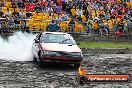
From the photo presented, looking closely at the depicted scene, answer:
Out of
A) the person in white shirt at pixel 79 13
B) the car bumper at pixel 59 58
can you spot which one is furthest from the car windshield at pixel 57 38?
the person in white shirt at pixel 79 13

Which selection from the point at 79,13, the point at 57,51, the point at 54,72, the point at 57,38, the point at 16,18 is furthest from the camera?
the point at 79,13

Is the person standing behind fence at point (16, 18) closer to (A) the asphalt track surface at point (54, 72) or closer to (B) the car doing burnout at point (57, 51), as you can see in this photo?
(A) the asphalt track surface at point (54, 72)

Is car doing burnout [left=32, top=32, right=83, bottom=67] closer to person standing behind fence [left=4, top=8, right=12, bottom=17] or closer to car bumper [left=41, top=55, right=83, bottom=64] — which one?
car bumper [left=41, top=55, right=83, bottom=64]

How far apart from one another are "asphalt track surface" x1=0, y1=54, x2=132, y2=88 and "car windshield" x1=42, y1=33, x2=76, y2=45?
3.61 ft

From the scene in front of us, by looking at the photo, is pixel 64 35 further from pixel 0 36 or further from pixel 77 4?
pixel 77 4

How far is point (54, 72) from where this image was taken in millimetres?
17250

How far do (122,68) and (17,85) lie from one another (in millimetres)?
7053

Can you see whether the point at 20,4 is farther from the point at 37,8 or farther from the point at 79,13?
the point at 79,13

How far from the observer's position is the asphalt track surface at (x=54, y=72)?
1404 cm

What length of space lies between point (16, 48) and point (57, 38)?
173 inches

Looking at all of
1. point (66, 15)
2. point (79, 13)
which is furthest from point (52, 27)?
point (79, 13)

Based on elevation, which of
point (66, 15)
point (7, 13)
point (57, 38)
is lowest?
point (66, 15)

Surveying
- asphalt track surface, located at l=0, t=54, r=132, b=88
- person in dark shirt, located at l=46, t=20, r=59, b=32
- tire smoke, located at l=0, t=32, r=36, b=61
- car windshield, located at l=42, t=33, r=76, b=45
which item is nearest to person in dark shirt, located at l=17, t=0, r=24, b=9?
person in dark shirt, located at l=46, t=20, r=59, b=32

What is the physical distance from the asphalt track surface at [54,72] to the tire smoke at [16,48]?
1.35 m
